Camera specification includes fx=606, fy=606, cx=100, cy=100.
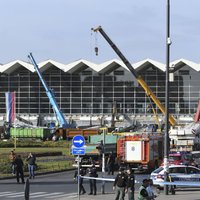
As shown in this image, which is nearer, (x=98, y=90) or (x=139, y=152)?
(x=139, y=152)

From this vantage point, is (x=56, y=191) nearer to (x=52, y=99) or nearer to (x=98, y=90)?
(x=52, y=99)

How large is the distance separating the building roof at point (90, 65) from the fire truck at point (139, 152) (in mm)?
68862

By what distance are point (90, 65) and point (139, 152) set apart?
75760mm

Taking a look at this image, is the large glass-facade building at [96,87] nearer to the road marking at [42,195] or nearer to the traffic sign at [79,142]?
the road marking at [42,195]

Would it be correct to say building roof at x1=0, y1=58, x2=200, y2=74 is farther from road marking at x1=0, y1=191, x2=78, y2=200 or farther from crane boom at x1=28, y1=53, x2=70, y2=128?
road marking at x1=0, y1=191, x2=78, y2=200

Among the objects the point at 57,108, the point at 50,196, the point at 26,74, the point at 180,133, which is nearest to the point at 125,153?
the point at 50,196

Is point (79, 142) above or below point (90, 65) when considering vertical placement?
below

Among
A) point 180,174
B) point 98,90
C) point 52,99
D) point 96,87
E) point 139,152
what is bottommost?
point 180,174

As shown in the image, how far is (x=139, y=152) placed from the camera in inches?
1518

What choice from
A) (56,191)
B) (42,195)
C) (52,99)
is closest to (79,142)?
(42,195)

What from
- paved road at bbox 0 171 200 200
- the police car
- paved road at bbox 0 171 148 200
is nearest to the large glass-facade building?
paved road at bbox 0 171 148 200

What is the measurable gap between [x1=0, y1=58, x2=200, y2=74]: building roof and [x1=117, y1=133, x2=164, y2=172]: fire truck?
68862 millimetres

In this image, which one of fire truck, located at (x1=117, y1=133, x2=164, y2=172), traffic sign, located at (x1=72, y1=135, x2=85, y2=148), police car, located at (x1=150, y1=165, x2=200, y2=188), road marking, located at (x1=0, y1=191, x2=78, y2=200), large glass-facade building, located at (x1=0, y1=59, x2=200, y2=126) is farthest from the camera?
large glass-facade building, located at (x1=0, y1=59, x2=200, y2=126)

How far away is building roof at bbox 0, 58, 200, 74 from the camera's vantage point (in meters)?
108
